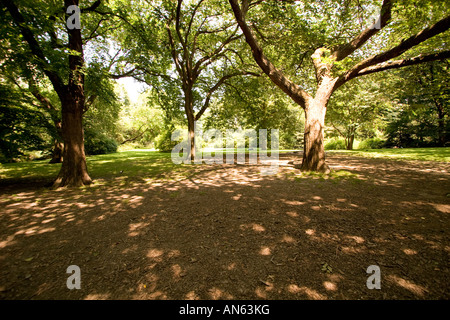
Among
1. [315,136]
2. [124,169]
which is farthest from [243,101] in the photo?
[124,169]

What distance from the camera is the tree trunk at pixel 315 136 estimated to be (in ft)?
24.4

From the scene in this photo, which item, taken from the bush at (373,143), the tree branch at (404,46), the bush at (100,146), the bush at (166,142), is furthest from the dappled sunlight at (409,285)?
the bush at (373,143)

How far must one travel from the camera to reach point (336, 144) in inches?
1093

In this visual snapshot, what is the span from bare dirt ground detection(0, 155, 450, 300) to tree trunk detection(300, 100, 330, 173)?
8.15ft

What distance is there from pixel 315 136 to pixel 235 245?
625 cm

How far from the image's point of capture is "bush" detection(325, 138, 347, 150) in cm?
2726

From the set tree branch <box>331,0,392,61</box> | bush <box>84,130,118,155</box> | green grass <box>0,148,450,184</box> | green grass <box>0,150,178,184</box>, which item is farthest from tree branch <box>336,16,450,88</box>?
bush <box>84,130,118,155</box>

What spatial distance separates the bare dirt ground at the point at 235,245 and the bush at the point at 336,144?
82.8 ft

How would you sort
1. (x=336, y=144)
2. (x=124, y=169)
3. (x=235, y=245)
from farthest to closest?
1. (x=336, y=144)
2. (x=124, y=169)
3. (x=235, y=245)

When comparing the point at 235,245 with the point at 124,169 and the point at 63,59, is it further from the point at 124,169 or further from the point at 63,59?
the point at 124,169

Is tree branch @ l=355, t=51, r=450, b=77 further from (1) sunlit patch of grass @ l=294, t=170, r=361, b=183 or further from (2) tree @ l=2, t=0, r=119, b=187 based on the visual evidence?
(2) tree @ l=2, t=0, r=119, b=187

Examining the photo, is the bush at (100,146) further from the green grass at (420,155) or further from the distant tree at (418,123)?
the distant tree at (418,123)
